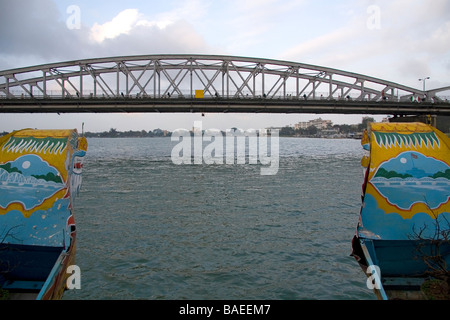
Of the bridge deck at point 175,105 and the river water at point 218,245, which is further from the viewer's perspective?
the bridge deck at point 175,105

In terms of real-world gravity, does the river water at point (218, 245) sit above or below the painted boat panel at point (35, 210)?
below

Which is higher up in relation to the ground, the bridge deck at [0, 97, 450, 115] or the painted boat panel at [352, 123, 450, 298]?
the bridge deck at [0, 97, 450, 115]

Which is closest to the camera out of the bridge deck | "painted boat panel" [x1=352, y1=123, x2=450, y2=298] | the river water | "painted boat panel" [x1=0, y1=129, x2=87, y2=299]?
"painted boat panel" [x1=0, y1=129, x2=87, y2=299]

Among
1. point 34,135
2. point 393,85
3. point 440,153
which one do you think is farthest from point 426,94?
point 34,135

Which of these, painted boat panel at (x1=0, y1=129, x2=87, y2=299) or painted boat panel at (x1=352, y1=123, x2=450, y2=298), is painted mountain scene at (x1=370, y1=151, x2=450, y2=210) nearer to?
painted boat panel at (x1=352, y1=123, x2=450, y2=298)

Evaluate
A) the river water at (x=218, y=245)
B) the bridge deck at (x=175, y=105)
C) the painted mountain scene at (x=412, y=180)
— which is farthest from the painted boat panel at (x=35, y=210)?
the bridge deck at (x=175, y=105)

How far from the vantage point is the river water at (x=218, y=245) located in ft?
35.3

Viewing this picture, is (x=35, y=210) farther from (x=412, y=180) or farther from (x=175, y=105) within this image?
(x=175, y=105)

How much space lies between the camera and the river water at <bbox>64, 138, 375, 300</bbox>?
35.3 feet

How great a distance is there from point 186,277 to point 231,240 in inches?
169

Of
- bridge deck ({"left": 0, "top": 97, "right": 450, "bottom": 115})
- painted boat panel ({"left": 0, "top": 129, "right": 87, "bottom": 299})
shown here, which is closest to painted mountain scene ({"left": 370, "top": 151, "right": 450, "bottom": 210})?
painted boat panel ({"left": 0, "top": 129, "right": 87, "bottom": 299})

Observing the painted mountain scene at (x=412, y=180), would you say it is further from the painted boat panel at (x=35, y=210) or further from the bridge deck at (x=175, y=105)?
the bridge deck at (x=175, y=105)

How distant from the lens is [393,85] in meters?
82.1

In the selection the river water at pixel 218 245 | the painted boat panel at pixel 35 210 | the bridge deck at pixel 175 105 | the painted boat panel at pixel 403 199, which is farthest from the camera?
the bridge deck at pixel 175 105
